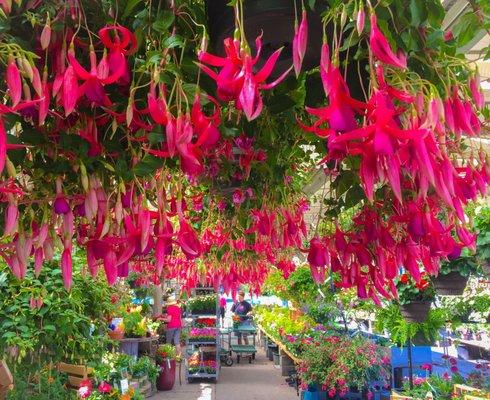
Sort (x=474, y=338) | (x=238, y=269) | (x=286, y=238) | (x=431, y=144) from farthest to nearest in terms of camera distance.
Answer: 1. (x=474, y=338)
2. (x=238, y=269)
3. (x=286, y=238)
4. (x=431, y=144)

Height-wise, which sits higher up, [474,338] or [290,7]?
[290,7]

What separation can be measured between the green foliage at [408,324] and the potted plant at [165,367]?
323cm

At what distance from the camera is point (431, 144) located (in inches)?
18.0

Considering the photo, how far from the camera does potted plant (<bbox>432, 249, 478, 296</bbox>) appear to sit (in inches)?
77.5

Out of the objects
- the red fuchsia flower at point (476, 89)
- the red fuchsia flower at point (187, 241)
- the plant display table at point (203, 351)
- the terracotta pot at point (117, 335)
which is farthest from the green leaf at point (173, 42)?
the plant display table at point (203, 351)

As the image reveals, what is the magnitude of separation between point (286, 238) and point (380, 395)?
3.09 meters

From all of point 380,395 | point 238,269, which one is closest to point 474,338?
point 380,395

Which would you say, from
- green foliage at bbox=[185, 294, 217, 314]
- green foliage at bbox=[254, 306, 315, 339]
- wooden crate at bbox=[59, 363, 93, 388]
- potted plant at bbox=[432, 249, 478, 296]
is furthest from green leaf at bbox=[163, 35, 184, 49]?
green foliage at bbox=[185, 294, 217, 314]

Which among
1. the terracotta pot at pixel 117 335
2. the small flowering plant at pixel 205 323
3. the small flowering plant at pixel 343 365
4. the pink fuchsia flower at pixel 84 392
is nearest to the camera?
the pink fuchsia flower at pixel 84 392

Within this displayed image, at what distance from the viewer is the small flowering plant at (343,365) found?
145 inches

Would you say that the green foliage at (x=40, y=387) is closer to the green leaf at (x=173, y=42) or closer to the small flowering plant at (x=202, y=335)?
the green leaf at (x=173, y=42)

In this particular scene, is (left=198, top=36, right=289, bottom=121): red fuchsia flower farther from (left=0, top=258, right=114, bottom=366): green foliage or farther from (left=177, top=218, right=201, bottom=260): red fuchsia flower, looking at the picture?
(left=0, top=258, right=114, bottom=366): green foliage

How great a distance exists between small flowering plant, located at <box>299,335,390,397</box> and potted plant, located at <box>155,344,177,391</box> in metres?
2.24

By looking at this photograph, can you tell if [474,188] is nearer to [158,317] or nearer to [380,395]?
[380,395]
